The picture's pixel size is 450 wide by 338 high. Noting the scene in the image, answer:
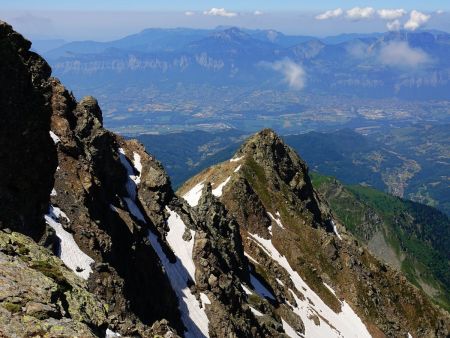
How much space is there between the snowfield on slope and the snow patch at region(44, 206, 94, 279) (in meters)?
18.7

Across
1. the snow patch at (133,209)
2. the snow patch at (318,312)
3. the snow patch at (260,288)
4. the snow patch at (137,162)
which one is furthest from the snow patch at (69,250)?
the snow patch at (318,312)

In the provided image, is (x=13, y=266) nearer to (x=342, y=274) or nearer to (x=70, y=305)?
(x=70, y=305)

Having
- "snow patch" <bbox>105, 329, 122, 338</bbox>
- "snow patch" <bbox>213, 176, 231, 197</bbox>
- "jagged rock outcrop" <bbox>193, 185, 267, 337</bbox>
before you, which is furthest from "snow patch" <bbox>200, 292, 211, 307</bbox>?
"snow patch" <bbox>213, 176, 231, 197</bbox>

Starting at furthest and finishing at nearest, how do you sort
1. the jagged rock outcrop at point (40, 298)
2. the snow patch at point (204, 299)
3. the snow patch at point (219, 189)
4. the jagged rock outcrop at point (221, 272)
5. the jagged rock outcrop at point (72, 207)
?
the snow patch at point (219, 189), the snow patch at point (204, 299), the jagged rock outcrop at point (221, 272), the jagged rock outcrop at point (72, 207), the jagged rock outcrop at point (40, 298)

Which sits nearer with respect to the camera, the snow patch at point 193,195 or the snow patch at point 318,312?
the snow patch at point 318,312

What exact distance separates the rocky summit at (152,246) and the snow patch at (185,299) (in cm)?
22

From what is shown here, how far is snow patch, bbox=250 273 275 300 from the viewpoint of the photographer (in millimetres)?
88481

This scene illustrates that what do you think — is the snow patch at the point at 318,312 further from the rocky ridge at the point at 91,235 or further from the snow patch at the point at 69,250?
the snow patch at the point at 69,250

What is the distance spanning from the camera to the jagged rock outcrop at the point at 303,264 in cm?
10388

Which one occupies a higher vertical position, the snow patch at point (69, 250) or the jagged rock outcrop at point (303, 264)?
the snow patch at point (69, 250)

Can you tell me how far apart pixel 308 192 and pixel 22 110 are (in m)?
131

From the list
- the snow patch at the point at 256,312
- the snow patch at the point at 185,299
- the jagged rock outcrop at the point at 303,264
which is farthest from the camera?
the jagged rock outcrop at the point at 303,264

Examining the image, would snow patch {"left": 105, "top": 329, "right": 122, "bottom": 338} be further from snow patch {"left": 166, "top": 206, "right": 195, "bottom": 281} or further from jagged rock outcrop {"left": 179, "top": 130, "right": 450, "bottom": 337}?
jagged rock outcrop {"left": 179, "top": 130, "right": 450, "bottom": 337}

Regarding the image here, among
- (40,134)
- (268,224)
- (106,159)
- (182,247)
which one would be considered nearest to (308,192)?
(268,224)
